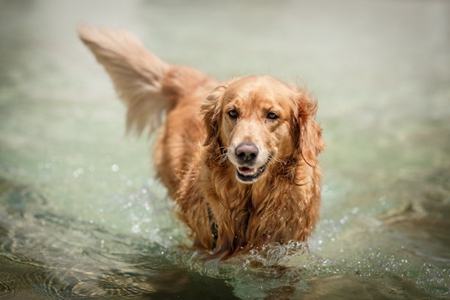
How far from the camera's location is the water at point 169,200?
398 centimetres

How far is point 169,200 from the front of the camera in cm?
531

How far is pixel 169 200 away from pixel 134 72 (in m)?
1.43

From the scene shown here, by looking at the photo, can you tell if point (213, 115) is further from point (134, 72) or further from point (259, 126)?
point (134, 72)

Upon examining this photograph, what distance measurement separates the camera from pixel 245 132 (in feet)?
11.6

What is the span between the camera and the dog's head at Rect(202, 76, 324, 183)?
3527 mm

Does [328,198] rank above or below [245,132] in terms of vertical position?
below

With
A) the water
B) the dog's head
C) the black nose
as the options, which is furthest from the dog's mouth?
the water

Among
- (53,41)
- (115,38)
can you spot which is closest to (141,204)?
(115,38)

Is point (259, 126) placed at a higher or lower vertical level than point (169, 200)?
higher

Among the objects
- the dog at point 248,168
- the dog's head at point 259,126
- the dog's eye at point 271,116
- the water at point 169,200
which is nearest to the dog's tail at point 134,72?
the water at point 169,200

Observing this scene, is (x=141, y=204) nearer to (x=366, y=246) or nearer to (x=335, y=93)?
(x=366, y=246)

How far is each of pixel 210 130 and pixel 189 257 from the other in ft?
3.46

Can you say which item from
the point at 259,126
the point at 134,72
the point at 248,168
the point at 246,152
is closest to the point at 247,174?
the point at 248,168

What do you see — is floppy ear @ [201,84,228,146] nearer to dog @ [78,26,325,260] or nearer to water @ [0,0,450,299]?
dog @ [78,26,325,260]
